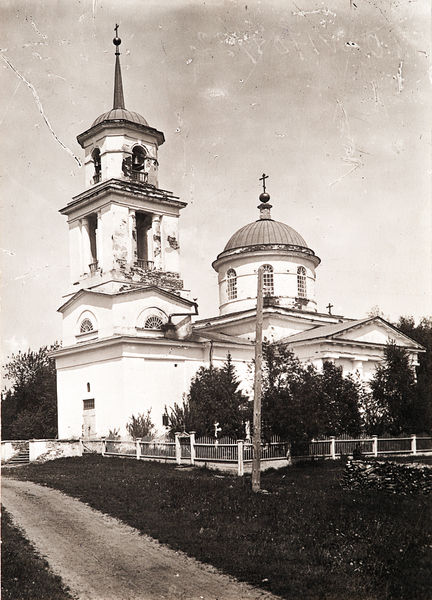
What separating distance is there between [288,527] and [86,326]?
19.3 metres

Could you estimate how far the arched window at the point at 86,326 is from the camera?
2867cm

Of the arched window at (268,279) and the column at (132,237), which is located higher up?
the column at (132,237)

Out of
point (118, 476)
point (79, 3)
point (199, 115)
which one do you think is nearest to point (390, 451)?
point (118, 476)

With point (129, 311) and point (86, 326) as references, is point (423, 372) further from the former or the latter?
point (86, 326)

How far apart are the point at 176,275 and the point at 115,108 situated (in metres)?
7.81

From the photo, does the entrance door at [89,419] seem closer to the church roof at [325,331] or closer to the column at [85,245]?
the column at [85,245]

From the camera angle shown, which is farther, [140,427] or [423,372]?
[423,372]

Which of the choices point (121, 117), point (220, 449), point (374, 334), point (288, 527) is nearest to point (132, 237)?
point (121, 117)

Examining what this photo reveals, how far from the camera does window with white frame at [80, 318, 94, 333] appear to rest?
28650 mm

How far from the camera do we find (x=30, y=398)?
3947 cm

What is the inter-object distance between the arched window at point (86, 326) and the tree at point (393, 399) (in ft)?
40.4

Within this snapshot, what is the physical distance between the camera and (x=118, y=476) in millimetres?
18016

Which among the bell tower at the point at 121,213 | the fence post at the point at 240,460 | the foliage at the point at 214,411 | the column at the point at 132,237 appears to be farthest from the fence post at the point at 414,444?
the column at the point at 132,237

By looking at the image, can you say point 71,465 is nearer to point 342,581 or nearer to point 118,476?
point 118,476
